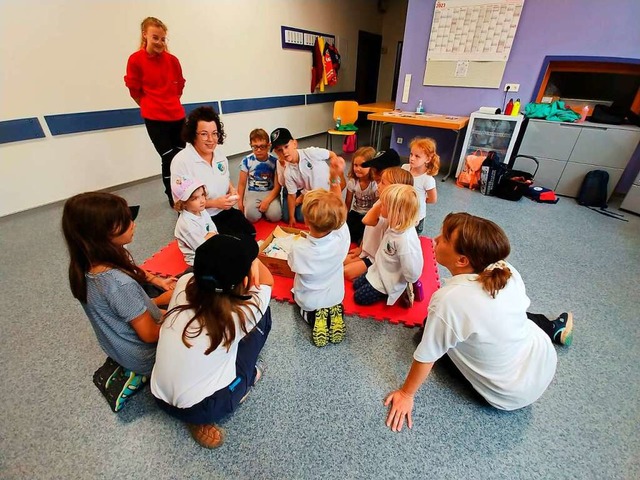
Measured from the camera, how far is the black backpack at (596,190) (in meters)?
3.28

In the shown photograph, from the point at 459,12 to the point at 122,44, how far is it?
391 cm

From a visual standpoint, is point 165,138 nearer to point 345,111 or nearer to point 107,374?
point 107,374

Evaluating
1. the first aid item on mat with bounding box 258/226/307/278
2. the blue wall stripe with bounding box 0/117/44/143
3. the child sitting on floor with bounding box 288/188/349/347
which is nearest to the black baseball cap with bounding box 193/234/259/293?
the child sitting on floor with bounding box 288/188/349/347

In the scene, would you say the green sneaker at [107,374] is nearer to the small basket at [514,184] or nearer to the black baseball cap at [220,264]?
the black baseball cap at [220,264]

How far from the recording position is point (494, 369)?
1.18 metres

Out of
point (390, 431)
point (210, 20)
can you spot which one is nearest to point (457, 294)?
point (390, 431)

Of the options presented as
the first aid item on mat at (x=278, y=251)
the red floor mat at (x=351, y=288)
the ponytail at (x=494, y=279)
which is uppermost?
the ponytail at (x=494, y=279)

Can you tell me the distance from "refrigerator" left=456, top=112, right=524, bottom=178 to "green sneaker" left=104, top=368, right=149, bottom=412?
4140mm

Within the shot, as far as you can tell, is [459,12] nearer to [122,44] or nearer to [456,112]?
[456,112]

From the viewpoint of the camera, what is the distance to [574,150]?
340 centimetres

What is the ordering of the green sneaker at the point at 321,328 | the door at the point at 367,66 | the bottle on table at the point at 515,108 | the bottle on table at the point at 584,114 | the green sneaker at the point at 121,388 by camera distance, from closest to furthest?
the green sneaker at the point at 121,388 → the green sneaker at the point at 321,328 → the bottle on table at the point at 584,114 → the bottle on table at the point at 515,108 → the door at the point at 367,66

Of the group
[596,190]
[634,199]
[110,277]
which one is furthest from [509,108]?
[110,277]

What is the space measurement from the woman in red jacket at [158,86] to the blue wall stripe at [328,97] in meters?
3.51

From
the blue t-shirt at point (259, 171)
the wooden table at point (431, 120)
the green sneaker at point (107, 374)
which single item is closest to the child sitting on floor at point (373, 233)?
the blue t-shirt at point (259, 171)
